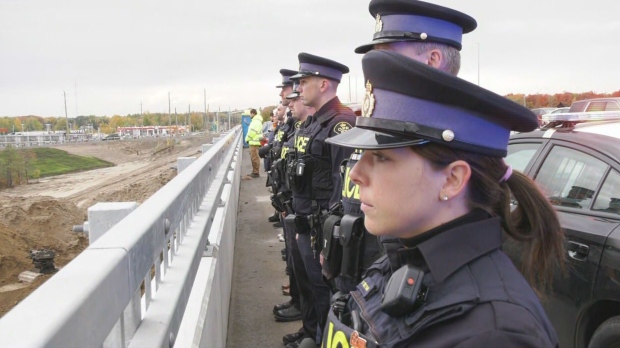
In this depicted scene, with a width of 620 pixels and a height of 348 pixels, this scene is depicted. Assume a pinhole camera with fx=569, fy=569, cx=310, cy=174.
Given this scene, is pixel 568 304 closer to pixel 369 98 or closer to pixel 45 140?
pixel 369 98

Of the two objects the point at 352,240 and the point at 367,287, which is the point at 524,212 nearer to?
the point at 367,287

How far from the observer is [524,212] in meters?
1.66

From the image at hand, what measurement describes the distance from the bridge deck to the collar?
12.3ft

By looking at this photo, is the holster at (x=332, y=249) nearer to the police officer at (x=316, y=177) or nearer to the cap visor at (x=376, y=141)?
the police officer at (x=316, y=177)

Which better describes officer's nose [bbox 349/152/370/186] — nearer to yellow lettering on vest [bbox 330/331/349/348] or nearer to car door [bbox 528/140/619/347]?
yellow lettering on vest [bbox 330/331/349/348]

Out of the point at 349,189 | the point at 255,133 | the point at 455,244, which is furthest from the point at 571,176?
the point at 255,133

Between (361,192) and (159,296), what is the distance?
849 millimetres

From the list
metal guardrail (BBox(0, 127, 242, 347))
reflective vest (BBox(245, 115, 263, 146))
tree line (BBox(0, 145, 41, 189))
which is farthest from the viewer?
reflective vest (BBox(245, 115, 263, 146))

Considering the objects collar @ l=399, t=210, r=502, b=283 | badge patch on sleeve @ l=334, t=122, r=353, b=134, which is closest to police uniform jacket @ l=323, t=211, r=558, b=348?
collar @ l=399, t=210, r=502, b=283

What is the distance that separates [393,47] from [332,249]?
4.27ft

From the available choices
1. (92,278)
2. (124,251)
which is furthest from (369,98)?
(92,278)

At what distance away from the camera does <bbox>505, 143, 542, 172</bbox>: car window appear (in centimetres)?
435

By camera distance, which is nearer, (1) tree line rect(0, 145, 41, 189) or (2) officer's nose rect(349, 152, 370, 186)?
(2) officer's nose rect(349, 152, 370, 186)

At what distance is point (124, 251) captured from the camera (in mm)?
1385
